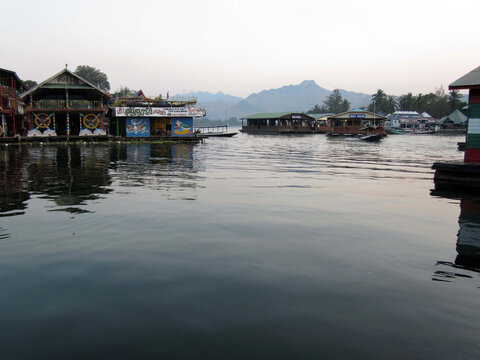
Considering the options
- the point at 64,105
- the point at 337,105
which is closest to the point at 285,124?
the point at 64,105

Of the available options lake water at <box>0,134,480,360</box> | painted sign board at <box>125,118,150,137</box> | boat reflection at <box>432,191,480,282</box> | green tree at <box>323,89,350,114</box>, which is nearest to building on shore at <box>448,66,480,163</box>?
boat reflection at <box>432,191,480,282</box>

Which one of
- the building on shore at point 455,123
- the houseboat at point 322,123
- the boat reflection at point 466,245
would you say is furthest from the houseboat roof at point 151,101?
the building on shore at point 455,123

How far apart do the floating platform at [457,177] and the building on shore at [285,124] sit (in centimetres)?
7642

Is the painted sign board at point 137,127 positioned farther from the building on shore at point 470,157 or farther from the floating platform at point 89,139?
the building on shore at point 470,157

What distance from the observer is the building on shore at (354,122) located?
84.3 meters

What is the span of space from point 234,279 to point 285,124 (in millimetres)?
92232

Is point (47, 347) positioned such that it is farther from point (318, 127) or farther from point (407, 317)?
point (318, 127)

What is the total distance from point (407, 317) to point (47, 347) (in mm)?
4297

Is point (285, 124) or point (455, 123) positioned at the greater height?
point (455, 123)

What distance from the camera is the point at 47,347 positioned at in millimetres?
4137

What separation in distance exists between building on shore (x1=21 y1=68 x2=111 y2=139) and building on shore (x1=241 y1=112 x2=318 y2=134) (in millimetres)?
52684

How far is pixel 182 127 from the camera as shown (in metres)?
50.5

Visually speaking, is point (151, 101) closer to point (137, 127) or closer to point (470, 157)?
point (137, 127)

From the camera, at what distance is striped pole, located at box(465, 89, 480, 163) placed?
15.2m
